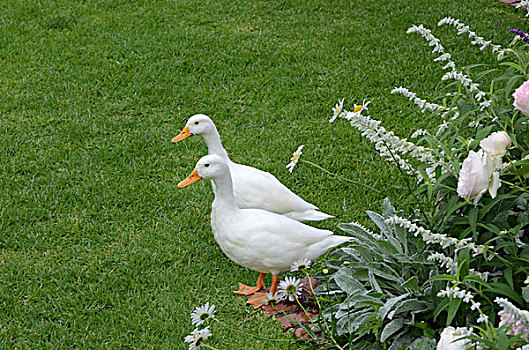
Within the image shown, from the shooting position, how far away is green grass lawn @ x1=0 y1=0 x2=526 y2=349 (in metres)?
3.07

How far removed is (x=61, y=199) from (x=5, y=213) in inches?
13.5

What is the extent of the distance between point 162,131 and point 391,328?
2817mm

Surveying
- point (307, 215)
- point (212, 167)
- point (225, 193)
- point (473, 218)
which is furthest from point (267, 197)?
point (473, 218)

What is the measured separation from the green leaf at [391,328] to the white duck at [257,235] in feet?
1.84

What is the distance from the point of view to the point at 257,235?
2.84 metres

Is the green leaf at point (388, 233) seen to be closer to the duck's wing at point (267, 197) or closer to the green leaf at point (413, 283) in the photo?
the green leaf at point (413, 283)

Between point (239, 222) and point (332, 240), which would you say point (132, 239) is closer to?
point (239, 222)

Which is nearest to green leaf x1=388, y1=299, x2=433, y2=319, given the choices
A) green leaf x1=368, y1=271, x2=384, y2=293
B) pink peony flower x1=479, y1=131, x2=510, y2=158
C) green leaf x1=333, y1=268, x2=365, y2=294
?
green leaf x1=368, y1=271, x2=384, y2=293

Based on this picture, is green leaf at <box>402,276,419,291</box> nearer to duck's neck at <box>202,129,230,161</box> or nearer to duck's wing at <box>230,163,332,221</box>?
duck's wing at <box>230,163,332,221</box>

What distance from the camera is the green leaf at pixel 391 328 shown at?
228 cm

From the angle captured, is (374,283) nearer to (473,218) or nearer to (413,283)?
(413,283)

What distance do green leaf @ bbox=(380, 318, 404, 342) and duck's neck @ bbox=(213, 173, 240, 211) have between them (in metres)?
0.98

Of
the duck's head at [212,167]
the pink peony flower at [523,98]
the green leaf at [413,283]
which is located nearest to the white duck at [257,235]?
the duck's head at [212,167]

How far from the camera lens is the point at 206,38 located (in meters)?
6.04
